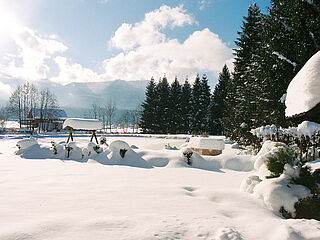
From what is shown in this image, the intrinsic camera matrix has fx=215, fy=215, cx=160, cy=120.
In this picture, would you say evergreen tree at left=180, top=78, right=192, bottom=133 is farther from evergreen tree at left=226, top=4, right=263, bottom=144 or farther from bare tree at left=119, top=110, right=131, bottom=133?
bare tree at left=119, top=110, right=131, bottom=133

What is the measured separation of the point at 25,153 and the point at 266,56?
17.0 metres

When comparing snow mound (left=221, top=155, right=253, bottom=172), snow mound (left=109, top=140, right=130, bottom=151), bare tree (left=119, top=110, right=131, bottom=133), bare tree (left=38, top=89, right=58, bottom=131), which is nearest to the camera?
snow mound (left=221, top=155, right=253, bottom=172)

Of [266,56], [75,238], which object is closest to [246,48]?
[266,56]

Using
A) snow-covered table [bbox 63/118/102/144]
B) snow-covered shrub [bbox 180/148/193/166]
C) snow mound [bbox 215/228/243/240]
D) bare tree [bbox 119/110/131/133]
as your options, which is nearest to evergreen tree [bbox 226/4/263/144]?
snow-covered shrub [bbox 180/148/193/166]

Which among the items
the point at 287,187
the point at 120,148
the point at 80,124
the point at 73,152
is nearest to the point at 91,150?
the point at 73,152

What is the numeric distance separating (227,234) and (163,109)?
44.3m

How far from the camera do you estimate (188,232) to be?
3.47 meters

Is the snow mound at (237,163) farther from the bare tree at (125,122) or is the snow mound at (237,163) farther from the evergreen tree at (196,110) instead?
the bare tree at (125,122)

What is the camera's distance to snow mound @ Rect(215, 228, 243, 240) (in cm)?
324

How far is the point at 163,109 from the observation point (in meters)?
47.5

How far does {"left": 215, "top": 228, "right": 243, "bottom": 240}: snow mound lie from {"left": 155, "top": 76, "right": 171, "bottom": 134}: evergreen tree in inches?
→ 1710

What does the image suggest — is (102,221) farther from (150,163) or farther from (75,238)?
(150,163)

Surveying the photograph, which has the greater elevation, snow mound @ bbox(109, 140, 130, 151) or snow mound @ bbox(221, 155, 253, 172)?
snow mound @ bbox(109, 140, 130, 151)

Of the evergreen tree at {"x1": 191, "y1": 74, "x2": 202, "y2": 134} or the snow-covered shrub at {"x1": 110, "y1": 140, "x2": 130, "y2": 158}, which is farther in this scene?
the evergreen tree at {"x1": 191, "y1": 74, "x2": 202, "y2": 134}
